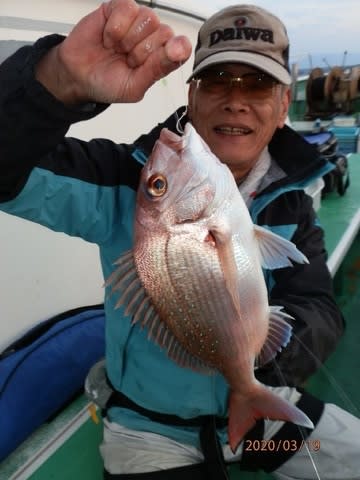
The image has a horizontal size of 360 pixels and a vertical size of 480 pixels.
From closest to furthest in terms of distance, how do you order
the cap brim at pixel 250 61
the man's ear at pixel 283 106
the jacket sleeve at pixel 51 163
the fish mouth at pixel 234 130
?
the jacket sleeve at pixel 51 163 → the cap brim at pixel 250 61 → the fish mouth at pixel 234 130 → the man's ear at pixel 283 106

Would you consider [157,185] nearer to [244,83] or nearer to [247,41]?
[244,83]

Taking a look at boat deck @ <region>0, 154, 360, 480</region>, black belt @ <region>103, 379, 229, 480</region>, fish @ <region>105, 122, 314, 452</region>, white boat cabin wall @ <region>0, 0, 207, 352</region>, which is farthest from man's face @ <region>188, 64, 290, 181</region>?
white boat cabin wall @ <region>0, 0, 207, 352</region>

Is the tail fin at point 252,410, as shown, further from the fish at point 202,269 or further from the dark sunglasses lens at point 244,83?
the dark sunglasses lens at point 244,83

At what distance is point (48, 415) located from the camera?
223 cm

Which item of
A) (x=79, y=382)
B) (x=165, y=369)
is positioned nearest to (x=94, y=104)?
(x=165, y=369)

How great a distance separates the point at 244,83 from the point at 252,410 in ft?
3.82

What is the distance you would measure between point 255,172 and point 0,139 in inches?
41.7

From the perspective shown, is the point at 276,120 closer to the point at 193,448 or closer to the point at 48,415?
the point at 193,448

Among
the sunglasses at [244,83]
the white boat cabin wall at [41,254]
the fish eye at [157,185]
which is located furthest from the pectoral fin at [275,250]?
the white boat cabin wall at [41,254]

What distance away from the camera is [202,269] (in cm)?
121

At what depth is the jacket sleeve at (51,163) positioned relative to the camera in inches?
44.2

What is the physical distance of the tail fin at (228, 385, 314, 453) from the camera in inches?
47.9

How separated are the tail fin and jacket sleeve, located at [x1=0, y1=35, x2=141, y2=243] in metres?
0.80
